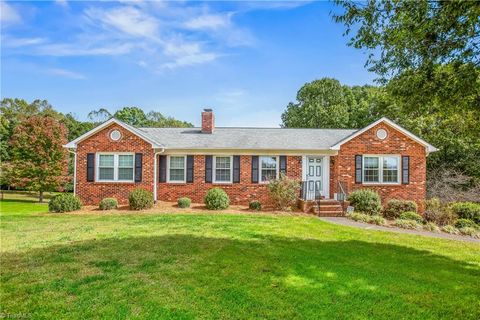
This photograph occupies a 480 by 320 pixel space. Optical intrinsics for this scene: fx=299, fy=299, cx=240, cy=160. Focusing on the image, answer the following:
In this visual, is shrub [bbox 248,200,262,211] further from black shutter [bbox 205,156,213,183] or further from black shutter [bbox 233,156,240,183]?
black shutter [bbox 205,156,213,183]

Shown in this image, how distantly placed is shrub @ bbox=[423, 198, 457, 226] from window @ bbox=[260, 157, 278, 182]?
7.88 m

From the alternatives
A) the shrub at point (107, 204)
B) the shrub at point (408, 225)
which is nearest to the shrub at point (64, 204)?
the shrub at point (107, 204)

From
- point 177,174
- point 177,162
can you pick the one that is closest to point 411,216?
point 177,174

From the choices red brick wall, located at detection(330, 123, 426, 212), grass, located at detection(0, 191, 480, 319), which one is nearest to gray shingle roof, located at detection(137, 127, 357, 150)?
red brick wall, located at detection(330, 123, 426, 212)

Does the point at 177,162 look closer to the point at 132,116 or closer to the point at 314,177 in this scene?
the point at 314,177

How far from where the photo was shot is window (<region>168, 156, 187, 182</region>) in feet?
56.5

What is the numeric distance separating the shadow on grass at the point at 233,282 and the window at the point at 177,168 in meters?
9.28

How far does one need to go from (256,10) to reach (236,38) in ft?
7.53

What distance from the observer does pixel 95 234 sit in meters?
9.23

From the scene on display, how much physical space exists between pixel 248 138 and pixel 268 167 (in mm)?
2412

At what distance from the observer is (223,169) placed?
56.6 feet

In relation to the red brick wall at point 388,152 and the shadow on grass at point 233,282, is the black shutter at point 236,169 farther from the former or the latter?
the shadow on grass at point 233,282

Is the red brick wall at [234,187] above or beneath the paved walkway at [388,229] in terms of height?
above

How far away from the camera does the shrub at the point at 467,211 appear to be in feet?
45.0
